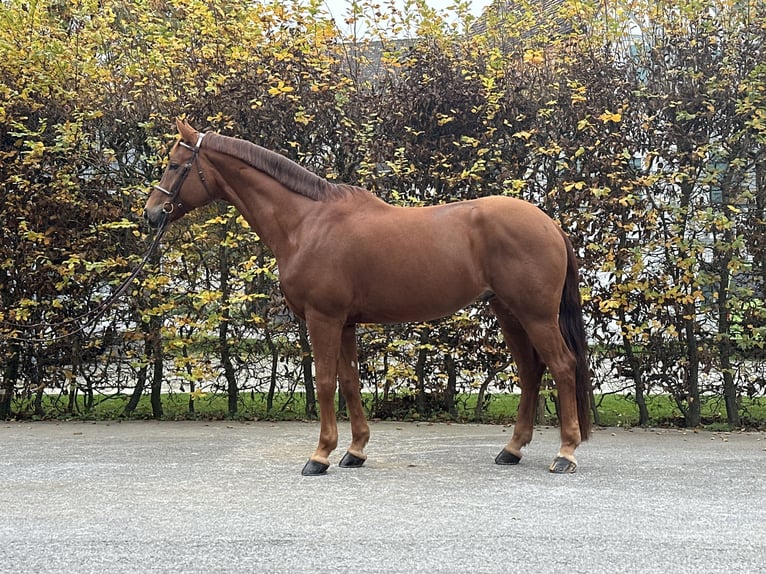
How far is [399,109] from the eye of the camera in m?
7.33

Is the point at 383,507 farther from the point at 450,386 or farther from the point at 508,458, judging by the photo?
the point at 450,386

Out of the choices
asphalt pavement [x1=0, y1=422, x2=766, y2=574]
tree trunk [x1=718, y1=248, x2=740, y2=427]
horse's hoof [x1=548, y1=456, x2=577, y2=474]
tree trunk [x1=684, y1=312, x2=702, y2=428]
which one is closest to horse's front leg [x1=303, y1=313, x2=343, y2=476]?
asphalt pavement [x1=0, y1=422, x2=766, y2=574]

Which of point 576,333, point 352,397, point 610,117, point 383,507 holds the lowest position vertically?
point 383,507

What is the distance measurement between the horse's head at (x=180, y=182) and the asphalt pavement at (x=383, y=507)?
1725 millimetres

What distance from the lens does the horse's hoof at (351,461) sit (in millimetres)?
5309

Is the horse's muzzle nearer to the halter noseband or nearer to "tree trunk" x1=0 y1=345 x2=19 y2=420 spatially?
the halter noseband

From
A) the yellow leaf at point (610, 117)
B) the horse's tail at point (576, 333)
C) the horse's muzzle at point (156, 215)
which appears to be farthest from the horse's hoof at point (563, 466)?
the yellow leaf at point (610, 117)

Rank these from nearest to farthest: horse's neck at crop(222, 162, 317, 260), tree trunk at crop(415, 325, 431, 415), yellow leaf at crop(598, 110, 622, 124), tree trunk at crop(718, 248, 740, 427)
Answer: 1. horse's neck at crop(222, 162, 317, 260)
2. yellow leaf at crop(598, 110, 622, 124)
3. tree trunk at crop(718, 248, 740, 427)
4. tree trunk at crop(415, 325, 431, 415)

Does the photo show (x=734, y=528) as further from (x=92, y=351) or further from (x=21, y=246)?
(x=21, y=246)

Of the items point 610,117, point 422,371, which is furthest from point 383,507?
point 610,117

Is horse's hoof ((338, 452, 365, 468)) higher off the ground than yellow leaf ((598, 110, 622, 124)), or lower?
lower

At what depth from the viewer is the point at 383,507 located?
165 inches

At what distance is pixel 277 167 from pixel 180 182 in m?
0.65

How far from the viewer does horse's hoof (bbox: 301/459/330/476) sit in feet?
16.6
